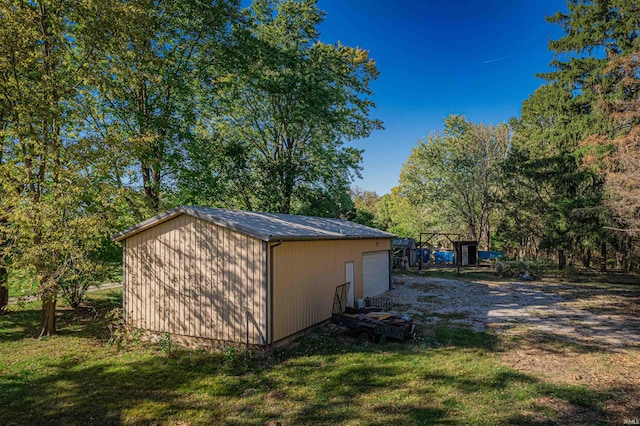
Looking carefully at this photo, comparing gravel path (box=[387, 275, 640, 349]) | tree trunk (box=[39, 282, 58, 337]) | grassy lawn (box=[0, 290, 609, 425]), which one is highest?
tree trunk (box=[39, 282, 58, 337])

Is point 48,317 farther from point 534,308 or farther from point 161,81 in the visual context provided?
point 534,308

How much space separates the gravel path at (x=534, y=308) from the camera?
357 inches

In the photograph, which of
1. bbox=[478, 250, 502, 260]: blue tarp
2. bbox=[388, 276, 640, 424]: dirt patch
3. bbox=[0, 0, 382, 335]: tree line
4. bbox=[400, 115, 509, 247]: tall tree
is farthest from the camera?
bbox=[400, 115, 509, 247]: tall tree

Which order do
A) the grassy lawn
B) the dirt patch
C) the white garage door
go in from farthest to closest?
the white garage door
the dirt patch
the grassy lawn

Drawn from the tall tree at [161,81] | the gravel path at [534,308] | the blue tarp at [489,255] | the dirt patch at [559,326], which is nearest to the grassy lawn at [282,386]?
the dirt patch at [559,326]

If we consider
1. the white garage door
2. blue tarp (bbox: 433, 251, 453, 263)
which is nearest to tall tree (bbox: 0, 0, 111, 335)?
the white garage door

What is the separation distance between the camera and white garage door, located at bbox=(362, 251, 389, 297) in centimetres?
1323

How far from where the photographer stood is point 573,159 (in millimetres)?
20109

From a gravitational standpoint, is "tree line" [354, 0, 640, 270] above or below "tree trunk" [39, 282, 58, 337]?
above

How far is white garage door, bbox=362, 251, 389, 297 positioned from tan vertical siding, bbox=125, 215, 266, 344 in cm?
667

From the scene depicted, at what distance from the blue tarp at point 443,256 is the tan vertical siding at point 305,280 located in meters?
23.0

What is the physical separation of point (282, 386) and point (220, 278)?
2.92 meters

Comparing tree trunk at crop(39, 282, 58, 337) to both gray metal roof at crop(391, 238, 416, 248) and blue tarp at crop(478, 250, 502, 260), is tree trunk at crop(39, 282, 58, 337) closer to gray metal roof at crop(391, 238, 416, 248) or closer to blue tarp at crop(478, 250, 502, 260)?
gray metal roof at crop(391, 238, 416, 248)

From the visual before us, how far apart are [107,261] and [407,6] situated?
55.8 ft
